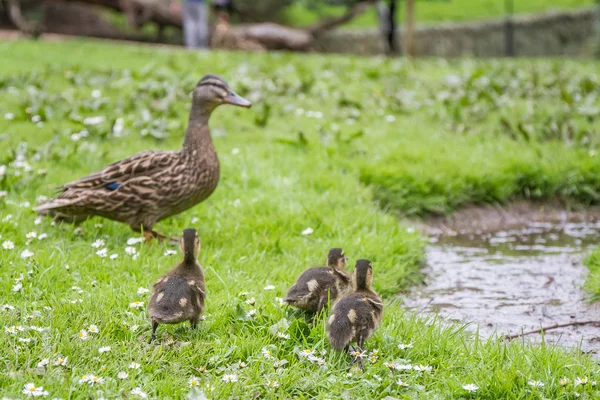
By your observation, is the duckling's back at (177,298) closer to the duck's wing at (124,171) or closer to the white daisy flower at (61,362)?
the white daisy flower at (61,362)

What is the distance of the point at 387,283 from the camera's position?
232 inches

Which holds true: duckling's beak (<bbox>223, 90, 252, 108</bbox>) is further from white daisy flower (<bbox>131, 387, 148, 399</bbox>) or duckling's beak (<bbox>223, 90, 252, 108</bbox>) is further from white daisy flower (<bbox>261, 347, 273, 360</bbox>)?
white daisy flower (<bbox>131, 387, 148, 399</bbox>)

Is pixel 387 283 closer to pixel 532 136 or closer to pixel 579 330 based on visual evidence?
pixel 579 330

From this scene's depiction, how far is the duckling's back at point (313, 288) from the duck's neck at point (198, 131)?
205cm

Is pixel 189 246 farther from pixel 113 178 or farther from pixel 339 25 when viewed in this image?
pixel 339 25

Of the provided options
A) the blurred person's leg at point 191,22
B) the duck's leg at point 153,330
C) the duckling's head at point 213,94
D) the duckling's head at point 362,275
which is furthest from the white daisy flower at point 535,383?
the blurred person's leg at point 191,22

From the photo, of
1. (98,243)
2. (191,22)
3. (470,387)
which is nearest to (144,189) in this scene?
(98,243)

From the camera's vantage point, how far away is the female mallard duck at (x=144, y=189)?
612 cm

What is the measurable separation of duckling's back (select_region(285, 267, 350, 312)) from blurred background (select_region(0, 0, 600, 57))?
61.6 feet

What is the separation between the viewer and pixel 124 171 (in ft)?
20.5

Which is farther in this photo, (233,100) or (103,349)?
(233,100)

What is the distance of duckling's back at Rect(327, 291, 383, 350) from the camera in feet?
13.8

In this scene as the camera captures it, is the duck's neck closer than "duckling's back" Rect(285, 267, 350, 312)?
No

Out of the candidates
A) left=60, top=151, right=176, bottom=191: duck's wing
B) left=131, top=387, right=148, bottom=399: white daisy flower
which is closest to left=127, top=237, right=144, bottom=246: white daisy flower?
left=60, top=151, right=176, bottom=191: duck's wing
